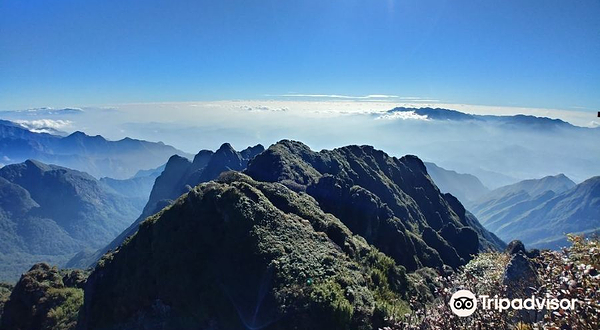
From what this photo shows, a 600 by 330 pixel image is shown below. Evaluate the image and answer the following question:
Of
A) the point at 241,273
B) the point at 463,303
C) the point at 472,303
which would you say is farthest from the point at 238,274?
the point at 472,303

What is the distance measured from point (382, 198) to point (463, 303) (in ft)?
259

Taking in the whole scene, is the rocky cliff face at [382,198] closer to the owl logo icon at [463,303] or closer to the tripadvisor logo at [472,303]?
the tripadvisor logo at [472,303]

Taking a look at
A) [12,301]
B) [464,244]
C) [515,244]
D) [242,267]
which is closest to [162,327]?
[242,267]

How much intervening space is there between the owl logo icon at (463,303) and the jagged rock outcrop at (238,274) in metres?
14.0

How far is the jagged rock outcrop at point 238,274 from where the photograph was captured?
26438 millimetres

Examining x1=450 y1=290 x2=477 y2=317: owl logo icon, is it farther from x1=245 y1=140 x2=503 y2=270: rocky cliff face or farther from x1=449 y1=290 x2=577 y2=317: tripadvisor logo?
x1=245 y1=140 x2=503 y2=270: rocky cliff face

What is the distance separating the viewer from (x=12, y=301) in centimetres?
4994

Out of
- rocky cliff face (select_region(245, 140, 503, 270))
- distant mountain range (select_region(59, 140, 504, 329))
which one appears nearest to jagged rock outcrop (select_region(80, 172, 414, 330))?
distant mountain range (select_region(59, 140, 504, 329))

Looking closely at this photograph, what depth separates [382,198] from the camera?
295 feet

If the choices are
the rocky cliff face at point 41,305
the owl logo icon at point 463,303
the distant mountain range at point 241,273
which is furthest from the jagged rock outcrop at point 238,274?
the owl logo icon at point 463,303

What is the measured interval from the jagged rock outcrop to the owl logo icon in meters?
14.0

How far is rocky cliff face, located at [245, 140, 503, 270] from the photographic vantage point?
2574 inches

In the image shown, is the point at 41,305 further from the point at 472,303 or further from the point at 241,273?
the point at 472,303

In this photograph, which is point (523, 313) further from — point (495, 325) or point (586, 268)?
point (586, 268)
